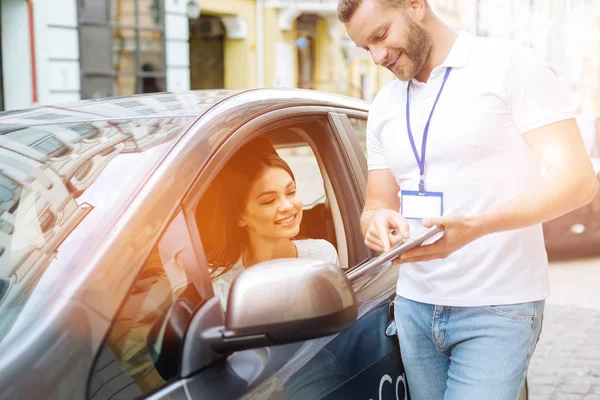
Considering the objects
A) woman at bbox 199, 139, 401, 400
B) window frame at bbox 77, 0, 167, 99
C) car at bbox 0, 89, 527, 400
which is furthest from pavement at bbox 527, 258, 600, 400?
window frame at bbox 77, 0, 167, 99

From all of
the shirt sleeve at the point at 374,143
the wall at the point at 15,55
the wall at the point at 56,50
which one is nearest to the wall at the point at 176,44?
the wall at the point at 56,50

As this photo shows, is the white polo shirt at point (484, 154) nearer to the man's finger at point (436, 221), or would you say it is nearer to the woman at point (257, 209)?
the man's finger at point (436, 221)

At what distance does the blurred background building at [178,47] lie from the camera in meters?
14.6

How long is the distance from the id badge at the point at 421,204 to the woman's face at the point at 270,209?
51cm

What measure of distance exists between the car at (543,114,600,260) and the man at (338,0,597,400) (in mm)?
6381

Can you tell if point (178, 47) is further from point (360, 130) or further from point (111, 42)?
point (360, 130)

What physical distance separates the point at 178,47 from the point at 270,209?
1660 centimetres

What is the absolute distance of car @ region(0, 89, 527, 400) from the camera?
1.46 metres

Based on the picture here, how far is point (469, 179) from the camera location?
2039 mm

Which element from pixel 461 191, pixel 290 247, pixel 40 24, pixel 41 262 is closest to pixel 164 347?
pixel 41 262

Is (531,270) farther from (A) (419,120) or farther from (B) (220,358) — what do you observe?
(B) (220,358)

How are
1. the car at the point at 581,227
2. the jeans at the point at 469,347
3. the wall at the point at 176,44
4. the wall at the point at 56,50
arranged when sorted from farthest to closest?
the wall at the point at 176,44
the wall at the point at 56,50
the car at the point at 581,227
the jeans at the point at 469,347

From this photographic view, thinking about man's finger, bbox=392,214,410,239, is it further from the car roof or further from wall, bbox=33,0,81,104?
wall, bbox=33,0,81,104

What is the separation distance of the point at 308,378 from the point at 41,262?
0.63 m
